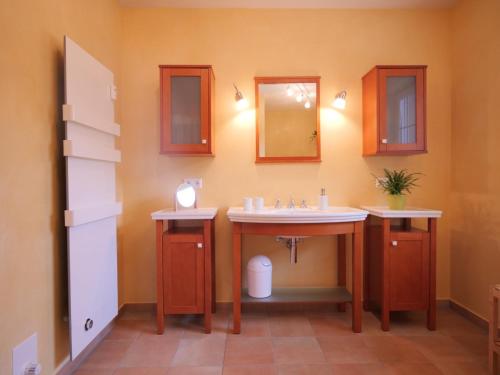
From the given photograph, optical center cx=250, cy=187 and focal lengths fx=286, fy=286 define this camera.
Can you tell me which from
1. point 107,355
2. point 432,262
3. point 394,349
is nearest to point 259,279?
point 394,349

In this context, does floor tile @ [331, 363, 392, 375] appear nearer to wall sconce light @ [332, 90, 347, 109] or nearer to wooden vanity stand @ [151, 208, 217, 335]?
wooden vanity stand @ [151, 208, 217, 335]

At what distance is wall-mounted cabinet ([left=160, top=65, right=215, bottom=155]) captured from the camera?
218 centimetres

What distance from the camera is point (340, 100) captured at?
238 cm

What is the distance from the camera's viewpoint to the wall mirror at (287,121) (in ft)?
8.00

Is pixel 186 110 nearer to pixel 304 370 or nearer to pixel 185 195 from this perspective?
pixel 185 195

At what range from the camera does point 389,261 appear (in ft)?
6.84

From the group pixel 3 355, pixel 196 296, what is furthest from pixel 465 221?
pixel 3 355

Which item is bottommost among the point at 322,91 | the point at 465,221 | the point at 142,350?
the point at 142,350

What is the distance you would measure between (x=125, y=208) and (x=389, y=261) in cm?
214

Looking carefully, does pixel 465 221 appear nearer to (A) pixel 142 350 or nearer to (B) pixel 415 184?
(B) pixel 415 184

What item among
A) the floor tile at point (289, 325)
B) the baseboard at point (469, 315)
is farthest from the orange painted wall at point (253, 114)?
the baseboard at point (469, 315)

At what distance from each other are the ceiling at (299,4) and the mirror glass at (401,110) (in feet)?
2.37

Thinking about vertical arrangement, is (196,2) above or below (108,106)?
above

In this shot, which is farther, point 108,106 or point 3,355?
point 108,106
